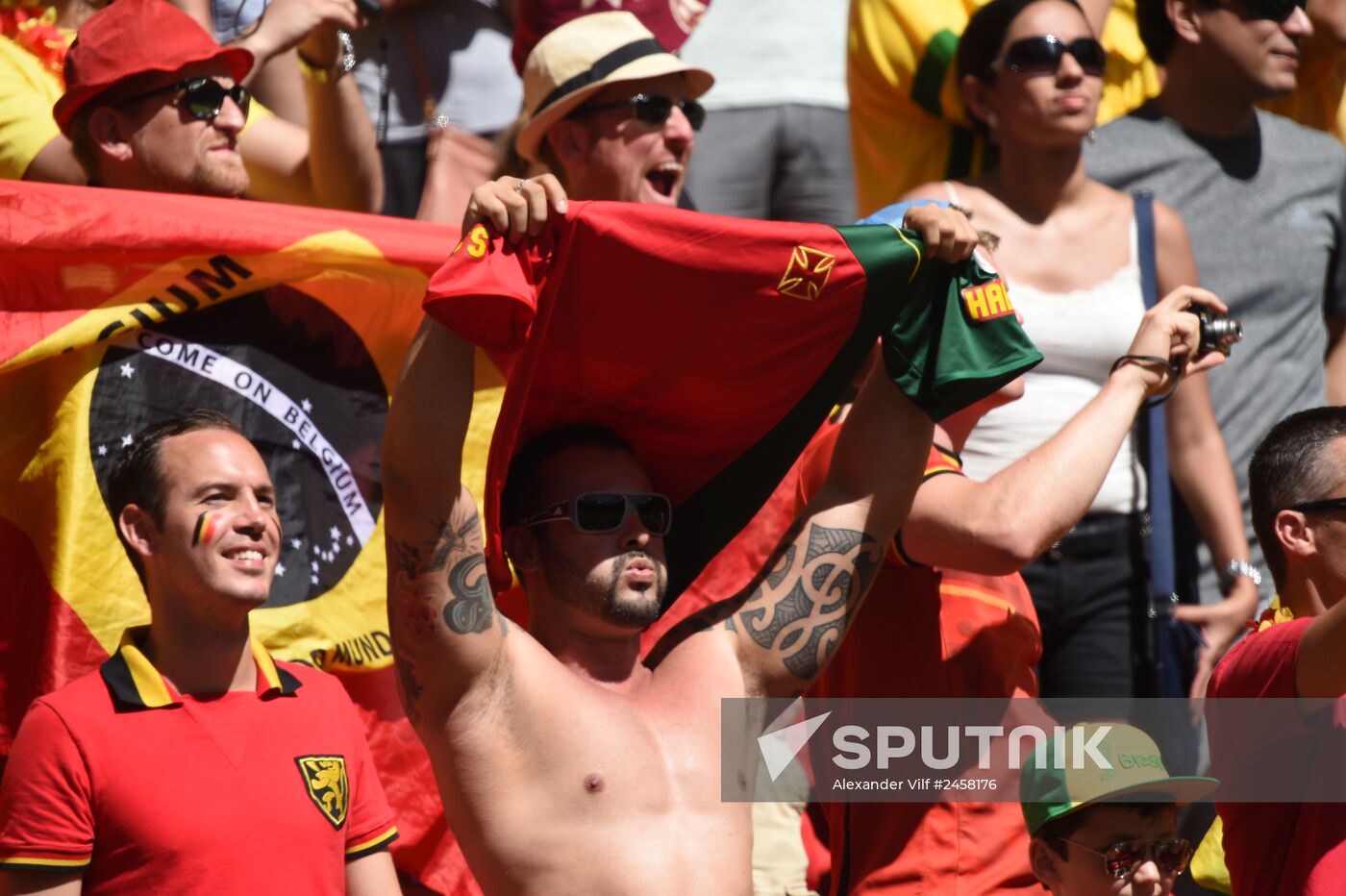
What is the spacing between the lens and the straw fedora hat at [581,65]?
4.98 metres

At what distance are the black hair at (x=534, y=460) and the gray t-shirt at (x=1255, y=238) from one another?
2647 mm

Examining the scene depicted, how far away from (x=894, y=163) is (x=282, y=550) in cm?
260

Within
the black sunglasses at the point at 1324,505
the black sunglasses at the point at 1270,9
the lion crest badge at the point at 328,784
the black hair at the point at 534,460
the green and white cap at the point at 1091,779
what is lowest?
the green and white cap at the point at 1091,779

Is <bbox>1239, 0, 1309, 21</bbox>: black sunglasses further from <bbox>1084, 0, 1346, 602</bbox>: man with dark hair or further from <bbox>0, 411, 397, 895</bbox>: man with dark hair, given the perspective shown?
<bbox>0, 411, 397, 895</bbox>: man with dark hair

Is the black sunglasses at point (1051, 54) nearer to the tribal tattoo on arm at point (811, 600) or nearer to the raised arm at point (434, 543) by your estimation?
the tribal tattoo on arm at point (811, 600)

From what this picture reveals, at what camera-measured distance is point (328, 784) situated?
3.39 m

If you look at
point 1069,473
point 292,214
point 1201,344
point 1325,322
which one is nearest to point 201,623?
point 292,214

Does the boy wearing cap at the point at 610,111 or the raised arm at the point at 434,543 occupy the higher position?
the boy wearing cap at the point at 610,111

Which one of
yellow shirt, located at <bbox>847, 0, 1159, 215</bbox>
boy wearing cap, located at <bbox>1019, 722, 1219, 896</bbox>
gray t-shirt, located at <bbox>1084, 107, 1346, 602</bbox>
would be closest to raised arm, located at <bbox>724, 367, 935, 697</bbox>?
boy wearing cap, located at <bbox>1019, 722, 1219, 896</bbox>

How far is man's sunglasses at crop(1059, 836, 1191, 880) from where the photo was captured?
375 centimetres

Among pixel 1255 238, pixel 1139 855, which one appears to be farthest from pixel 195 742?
pixel 1255 238

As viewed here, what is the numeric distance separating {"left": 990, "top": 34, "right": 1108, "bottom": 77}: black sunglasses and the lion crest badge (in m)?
3.02

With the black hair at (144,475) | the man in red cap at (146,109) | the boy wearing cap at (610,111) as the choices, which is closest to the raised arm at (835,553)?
the black hair at (144,475)

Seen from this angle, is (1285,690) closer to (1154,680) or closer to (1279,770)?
(1279,770)
